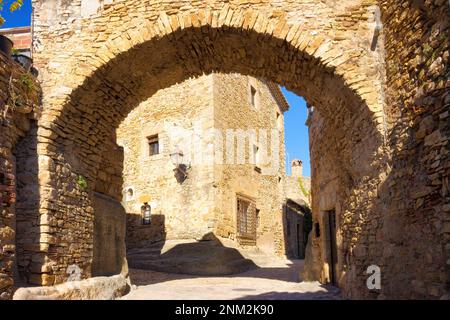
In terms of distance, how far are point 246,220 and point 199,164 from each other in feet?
9.94

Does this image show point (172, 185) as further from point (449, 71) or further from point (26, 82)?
point (449, 71)

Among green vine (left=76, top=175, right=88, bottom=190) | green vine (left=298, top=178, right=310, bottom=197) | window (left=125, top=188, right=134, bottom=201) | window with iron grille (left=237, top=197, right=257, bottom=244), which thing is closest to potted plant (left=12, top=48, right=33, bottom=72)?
green vine (left=76, top=175, right=88, bottom=190)

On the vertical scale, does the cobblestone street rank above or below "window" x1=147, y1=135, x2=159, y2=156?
below

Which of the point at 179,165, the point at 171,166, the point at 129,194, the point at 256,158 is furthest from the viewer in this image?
the point at 256,158

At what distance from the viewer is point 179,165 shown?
44.7ft

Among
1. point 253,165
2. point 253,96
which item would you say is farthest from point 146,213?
point 253,96

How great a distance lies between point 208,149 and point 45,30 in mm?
7435

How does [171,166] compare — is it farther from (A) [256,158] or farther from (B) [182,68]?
(B) [182,68]

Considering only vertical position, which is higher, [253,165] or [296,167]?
[296,167]

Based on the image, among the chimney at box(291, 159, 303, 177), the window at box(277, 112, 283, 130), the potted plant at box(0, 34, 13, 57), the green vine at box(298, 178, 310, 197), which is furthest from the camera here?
the chimney at box(291, 159, 303, 177)

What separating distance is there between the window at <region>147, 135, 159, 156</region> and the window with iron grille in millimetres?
3260

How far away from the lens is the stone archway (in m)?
5.82

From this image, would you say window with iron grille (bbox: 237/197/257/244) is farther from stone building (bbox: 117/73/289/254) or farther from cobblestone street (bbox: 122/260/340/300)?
cobblestone street (bbox: 122/260/340/300)
